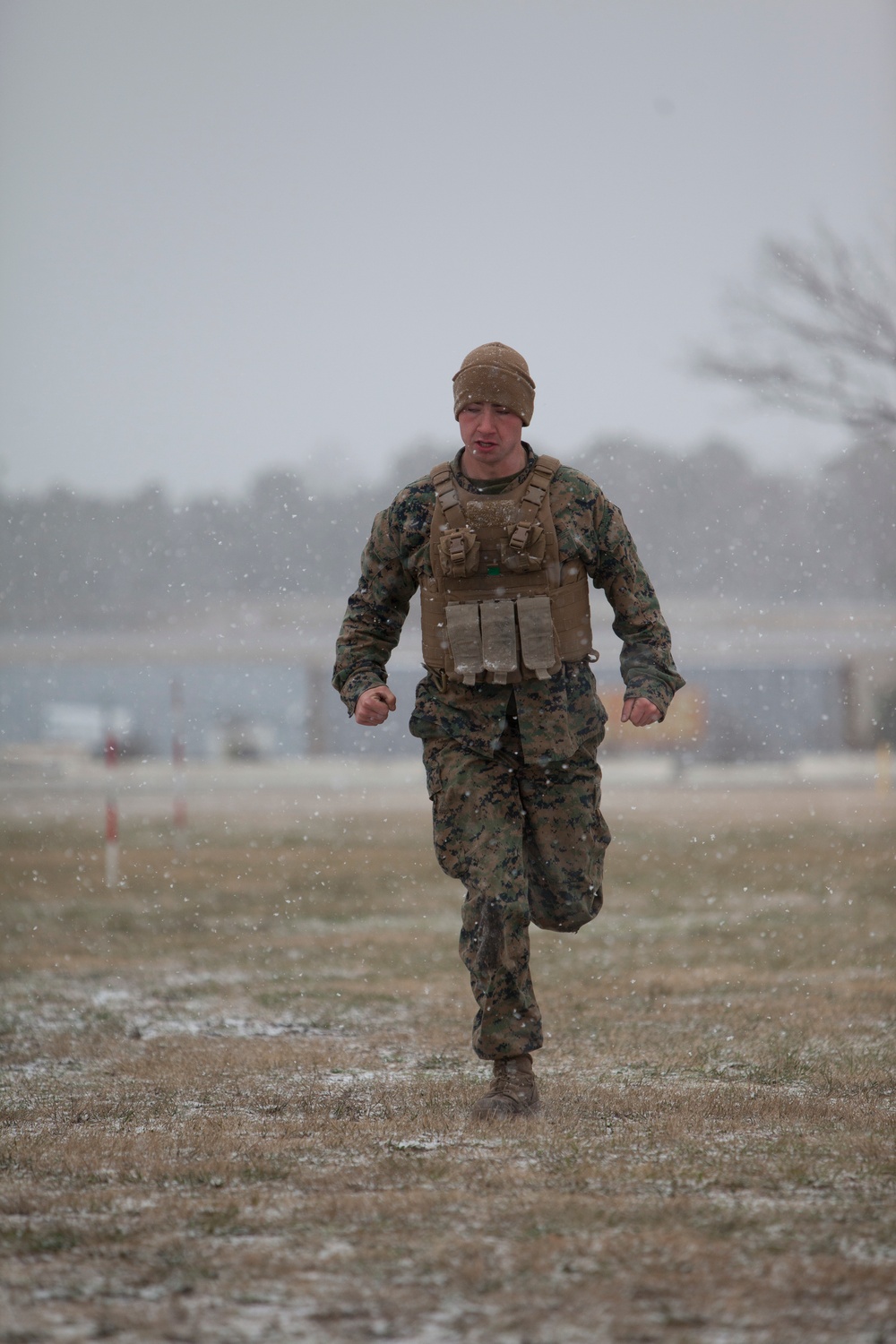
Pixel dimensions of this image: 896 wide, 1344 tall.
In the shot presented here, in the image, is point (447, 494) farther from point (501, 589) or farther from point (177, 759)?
point (177, 759)

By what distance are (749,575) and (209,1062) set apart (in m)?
19.6

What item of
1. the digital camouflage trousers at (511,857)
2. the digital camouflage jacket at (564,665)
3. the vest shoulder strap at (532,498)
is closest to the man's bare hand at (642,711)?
the digital camouflage jacket at (564,665)

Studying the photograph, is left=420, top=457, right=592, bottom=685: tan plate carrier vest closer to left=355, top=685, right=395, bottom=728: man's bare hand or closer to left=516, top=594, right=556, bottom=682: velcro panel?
left=516, top=594, right=556, bottom=682: velcro panel

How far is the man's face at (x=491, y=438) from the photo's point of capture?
11.7 feet

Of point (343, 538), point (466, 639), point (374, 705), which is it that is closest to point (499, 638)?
point (466, 639)

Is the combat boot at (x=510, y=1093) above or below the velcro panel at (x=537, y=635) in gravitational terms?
below

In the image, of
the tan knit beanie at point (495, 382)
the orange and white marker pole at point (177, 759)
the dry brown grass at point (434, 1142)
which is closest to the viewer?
the dry brown grass at point (434, 1142)

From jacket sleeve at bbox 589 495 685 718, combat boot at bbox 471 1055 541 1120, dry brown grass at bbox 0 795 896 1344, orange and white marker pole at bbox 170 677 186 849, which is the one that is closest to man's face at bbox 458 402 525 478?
jacket sleeve at bbox 589 495 685 718

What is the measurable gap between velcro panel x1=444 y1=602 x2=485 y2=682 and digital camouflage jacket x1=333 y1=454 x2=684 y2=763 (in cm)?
9

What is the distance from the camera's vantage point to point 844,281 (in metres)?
11.9

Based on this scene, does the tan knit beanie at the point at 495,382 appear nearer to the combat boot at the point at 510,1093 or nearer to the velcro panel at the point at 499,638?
the velcro panel at the point at 499,638

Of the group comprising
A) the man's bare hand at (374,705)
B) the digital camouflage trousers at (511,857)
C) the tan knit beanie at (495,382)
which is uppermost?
the tan knit beanie at (495,382)

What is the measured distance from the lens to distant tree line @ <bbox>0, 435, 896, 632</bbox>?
15.5m

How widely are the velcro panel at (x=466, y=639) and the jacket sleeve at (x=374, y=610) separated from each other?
229 mm
